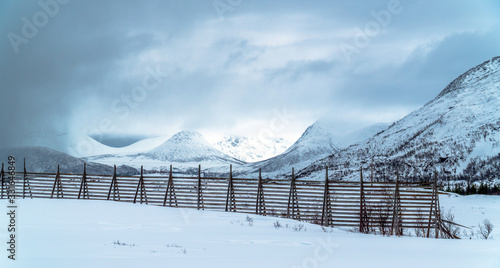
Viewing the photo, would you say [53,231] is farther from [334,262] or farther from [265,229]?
[334,262]

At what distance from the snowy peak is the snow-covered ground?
18125cm

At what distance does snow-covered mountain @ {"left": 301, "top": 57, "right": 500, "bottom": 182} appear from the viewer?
347 ft

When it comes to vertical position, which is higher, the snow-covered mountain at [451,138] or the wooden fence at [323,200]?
the snow-covered mountain at [451,138]

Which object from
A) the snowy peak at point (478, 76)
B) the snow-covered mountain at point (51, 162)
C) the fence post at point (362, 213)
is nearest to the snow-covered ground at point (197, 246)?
the fence post at point (362, 213)

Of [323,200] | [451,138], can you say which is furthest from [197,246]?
[451,138]

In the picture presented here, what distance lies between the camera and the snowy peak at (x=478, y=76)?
577ft

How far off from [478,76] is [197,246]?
662 ft

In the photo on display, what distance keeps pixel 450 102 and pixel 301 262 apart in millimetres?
172805

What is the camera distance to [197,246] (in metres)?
9.36

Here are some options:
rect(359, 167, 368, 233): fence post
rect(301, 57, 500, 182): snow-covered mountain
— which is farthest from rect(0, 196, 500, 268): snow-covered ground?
rect(301, 57, 500, 182): snow-covered mountain

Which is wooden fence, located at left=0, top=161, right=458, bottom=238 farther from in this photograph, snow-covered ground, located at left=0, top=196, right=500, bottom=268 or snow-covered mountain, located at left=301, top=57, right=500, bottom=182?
snow-covered mountain, located at left=301, top=57, right=500, bottom=182

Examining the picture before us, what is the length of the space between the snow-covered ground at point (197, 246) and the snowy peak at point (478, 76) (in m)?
181

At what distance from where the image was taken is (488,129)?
384 feet

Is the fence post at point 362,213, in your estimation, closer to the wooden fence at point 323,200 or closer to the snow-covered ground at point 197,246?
the wooden fence at point 323,200
